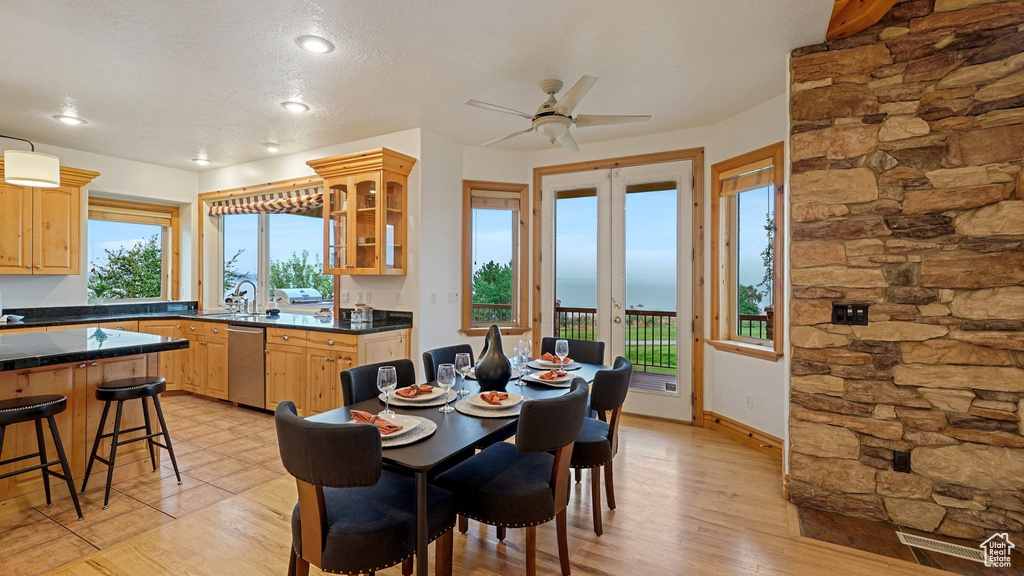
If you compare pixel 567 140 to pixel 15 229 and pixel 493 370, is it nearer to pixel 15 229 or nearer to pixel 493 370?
pixel 493 370

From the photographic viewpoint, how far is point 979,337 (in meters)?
2.38

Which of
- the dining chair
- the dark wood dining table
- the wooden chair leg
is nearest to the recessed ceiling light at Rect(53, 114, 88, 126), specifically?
the dark wood dining table

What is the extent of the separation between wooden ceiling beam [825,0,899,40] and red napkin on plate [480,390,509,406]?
2.63 metres

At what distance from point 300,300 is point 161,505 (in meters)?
3.00

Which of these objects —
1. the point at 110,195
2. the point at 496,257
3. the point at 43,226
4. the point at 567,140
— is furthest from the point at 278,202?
the point at 567,140

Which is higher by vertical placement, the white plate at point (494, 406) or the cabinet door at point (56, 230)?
the cabinet door at point (56, 230)

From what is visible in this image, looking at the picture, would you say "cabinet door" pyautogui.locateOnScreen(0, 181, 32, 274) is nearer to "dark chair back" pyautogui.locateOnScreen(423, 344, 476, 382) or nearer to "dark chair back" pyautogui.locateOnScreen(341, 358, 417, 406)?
"dark chair back" pyautogui.locateOnScreen(341, 358, 417, 406)

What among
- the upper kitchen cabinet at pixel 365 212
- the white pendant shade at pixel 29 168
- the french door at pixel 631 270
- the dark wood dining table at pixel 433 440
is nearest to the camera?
the dark wood dining table at pixel 433 440

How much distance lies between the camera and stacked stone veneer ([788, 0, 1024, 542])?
2.35 m

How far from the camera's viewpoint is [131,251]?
573cm

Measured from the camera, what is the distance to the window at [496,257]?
15.9 ft

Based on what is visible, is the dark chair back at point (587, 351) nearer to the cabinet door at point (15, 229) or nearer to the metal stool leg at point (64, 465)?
the metal stool leg at point (64, 465)

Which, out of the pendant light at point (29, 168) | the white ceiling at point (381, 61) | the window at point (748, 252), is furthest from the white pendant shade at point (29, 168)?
the window at point (748, 252)

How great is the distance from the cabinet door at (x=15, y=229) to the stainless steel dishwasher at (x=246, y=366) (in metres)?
2.01
